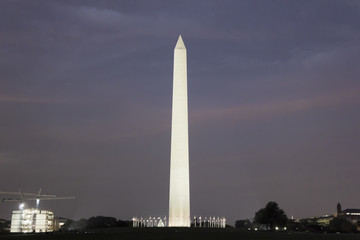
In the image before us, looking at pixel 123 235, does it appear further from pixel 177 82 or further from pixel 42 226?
pixel 42 226

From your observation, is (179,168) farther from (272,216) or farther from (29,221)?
(29,221)

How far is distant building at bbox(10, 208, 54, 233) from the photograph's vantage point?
11519 centimetres

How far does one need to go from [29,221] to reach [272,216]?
6930 cm

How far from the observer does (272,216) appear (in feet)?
271

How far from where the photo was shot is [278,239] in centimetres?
4088

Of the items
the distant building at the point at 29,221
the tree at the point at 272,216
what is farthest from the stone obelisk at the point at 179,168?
the distant building at the point at 29,221

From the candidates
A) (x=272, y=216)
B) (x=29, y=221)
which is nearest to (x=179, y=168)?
(x=272, y=216)

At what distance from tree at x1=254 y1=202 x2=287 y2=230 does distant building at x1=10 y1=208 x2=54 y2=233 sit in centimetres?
5801

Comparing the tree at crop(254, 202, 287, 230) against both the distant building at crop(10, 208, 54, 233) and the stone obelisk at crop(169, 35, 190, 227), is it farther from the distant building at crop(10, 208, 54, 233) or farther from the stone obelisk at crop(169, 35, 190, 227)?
the distant building at crop(10, 208, 54, 233)

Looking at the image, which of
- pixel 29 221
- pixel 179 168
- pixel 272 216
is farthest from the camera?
pixel 29 221

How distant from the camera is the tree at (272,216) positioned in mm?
82363

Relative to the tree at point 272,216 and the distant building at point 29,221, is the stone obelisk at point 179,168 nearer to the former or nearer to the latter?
the tree at point 272,216

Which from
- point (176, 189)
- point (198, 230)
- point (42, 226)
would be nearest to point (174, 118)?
point (176, 189)

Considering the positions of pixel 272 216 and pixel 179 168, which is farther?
pixel 272 216
